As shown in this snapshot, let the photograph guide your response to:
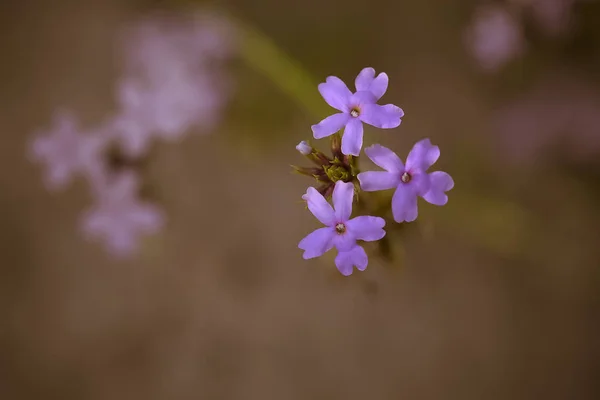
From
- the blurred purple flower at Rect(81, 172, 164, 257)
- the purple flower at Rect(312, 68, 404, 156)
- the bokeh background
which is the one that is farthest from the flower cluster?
the bokeh background

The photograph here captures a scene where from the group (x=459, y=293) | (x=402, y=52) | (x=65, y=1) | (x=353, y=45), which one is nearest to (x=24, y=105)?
(x=65, y=1)

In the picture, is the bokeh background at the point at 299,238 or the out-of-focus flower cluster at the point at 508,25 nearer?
the out-of-focus flower cluster at the point at 508,25

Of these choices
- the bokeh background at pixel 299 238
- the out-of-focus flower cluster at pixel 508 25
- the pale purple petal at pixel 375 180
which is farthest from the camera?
the bokeh background at pixel 299 238

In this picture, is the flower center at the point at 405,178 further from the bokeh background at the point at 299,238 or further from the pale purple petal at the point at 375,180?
the bokeh background at the point at 299,238

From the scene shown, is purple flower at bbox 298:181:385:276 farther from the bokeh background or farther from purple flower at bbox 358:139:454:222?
the bokeh background

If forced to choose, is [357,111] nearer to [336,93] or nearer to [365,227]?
[336,93]

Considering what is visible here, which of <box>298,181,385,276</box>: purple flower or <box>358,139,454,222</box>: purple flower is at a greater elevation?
<box>358,139,454,222</box>: purple flower

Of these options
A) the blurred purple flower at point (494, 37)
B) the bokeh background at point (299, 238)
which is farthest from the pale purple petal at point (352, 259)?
the blurred purple flower at point (494, 37)
